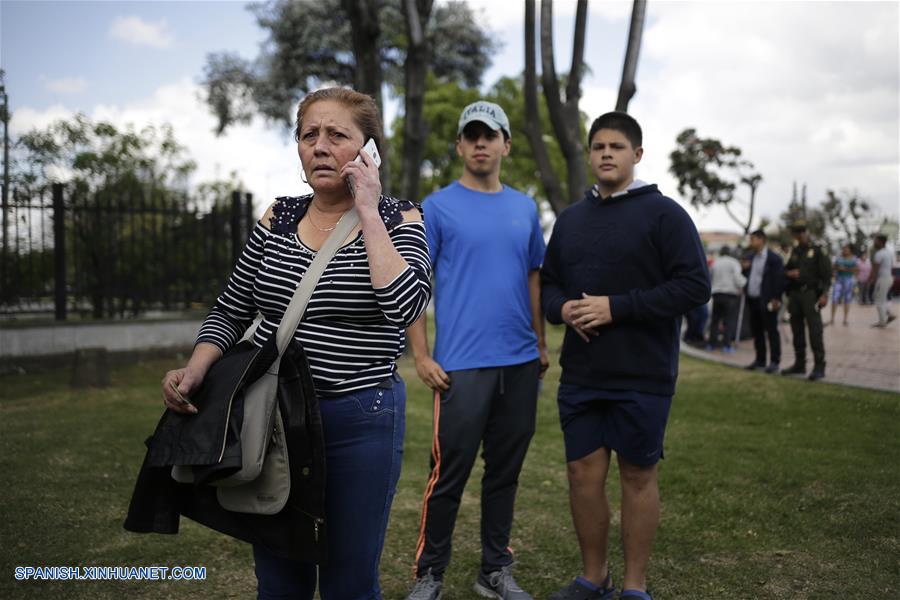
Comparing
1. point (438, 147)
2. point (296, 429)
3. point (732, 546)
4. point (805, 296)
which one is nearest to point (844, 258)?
point (805, 296)

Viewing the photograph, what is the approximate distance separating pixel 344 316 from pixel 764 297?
1028cm

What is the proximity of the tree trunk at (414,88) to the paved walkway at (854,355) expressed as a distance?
234 inches

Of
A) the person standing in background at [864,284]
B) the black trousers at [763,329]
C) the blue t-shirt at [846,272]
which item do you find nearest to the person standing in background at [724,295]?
the black trousers at [763,329]

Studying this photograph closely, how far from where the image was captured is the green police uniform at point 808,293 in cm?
1012

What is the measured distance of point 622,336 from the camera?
330 centimetres

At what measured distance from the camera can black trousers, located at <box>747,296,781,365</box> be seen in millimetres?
11258

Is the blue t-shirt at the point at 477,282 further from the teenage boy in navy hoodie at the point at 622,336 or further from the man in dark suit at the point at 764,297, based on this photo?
the man in dark suit at the point at 764,297

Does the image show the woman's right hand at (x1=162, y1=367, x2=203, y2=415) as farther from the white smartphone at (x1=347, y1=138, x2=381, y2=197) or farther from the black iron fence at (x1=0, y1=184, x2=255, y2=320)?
the black iron fence at (x1=0, y1=184, x2=255, y2=320)

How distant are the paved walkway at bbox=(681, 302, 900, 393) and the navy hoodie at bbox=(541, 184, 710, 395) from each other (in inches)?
276

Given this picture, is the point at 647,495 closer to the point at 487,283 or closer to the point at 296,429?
the point at 487,283

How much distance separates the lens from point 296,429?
2.12 metres

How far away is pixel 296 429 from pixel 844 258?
2188 centimetres

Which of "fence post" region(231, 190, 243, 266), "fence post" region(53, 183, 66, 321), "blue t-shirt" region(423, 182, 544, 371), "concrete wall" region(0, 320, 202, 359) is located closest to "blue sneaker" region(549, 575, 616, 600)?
"blue t-shirt" region(423, 182, 544, 371)

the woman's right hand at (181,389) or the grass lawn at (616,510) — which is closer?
the woman's right hand at (181,389)
